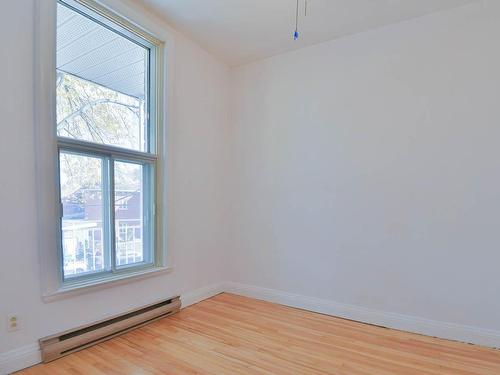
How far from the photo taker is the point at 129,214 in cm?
281

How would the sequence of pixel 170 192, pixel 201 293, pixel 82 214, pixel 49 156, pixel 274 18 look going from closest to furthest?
pixel 49 156
pixel 82 214
pixel 274 18
pixel 170 192
pixel 201 293

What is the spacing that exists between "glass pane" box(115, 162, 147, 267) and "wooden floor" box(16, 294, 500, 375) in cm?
70

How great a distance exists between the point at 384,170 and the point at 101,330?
293 centimetres

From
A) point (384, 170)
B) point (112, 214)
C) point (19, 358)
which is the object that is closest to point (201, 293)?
point (112, 214)

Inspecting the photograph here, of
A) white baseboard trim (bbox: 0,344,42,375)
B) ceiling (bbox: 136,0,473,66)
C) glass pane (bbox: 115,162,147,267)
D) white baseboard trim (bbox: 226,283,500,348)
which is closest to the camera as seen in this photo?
white baseboard trim (bbox: 0,344,42,375)

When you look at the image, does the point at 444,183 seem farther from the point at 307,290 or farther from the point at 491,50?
the point at 307,290

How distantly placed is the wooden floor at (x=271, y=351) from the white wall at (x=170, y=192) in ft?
1.03

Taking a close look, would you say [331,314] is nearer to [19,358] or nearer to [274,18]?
[19,358]

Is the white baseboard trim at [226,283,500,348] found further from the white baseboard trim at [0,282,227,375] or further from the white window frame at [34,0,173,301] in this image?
the white baseboard trim at [0,282,227,375]

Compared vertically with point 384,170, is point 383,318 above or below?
below

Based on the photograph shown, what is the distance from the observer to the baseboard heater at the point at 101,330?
2.10 m

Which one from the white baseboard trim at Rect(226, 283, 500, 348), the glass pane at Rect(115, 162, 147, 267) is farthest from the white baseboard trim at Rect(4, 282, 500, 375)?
the glass pane at Rect(115, 162, 147, 267)

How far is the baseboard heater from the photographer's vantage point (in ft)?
6.90

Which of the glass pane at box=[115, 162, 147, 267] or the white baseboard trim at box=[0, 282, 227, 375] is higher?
the glass pane at box=[115, 162, 147, 267]
